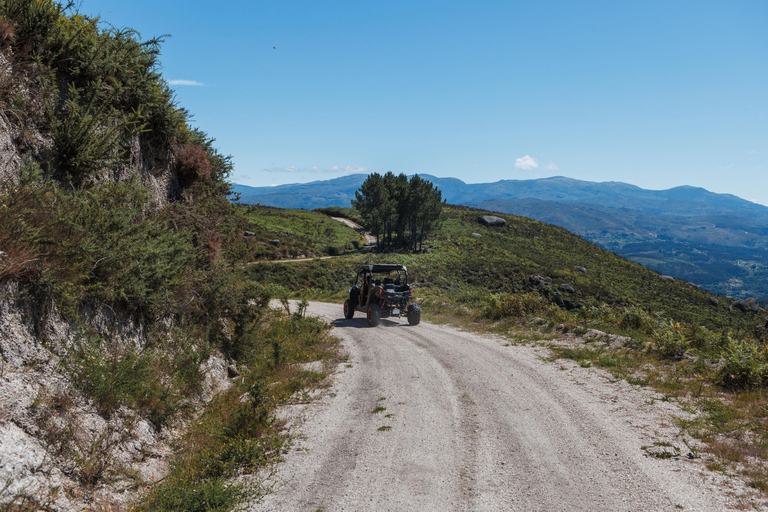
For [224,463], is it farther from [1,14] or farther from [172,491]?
[1,14]

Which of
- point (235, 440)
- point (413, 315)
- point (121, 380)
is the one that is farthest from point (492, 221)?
point (121, 380)

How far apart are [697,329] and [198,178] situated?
14.9 meters

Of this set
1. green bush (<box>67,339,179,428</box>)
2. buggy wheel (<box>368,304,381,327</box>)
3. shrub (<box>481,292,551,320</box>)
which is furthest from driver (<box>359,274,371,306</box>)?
green bush (<box>67,339,179,428</box>)

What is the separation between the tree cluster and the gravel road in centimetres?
4559

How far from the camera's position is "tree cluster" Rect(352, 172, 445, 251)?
54719 mm

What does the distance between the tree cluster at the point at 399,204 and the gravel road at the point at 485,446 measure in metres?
45.6

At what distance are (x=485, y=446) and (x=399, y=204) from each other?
5183 cm

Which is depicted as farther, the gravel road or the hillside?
the gravel road

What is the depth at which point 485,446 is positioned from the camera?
553 cm

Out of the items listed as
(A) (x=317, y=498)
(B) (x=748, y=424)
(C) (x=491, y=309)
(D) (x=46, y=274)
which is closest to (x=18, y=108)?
(D) (x=46, y=274)

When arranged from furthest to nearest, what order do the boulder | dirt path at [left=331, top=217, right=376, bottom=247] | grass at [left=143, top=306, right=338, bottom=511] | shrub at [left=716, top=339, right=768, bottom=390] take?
dirt path at [left=331, top=217, right=376, bottom=247], the boulder, shrub at [left=716, top=339, right=768, bottom=390], grass at [left=143, top=306, right=338, bottom=511]

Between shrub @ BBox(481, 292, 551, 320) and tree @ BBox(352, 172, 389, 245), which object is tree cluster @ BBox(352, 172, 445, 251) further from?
shrub @ BBox(481, 292, 551, 320)

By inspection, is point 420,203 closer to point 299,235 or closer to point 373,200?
point 373,200

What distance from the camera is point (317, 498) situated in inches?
173
